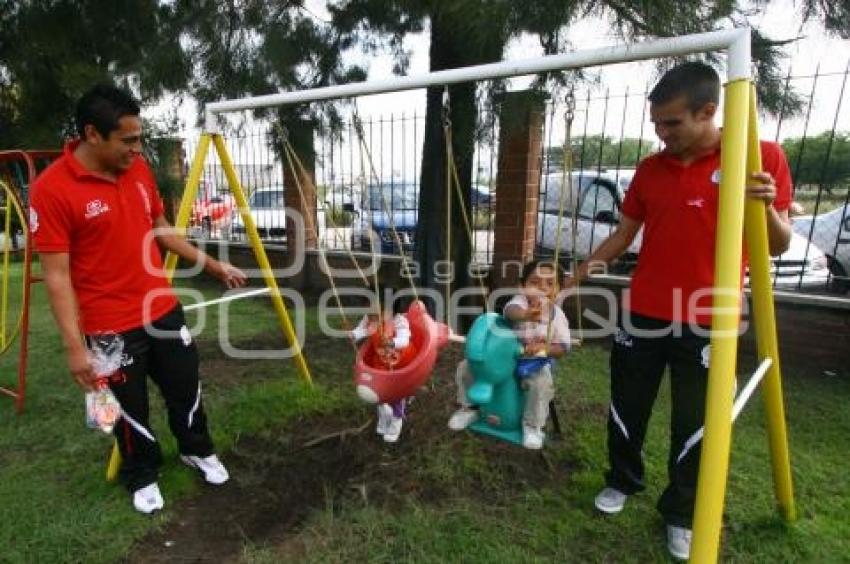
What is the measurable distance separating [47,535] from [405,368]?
1512 mm

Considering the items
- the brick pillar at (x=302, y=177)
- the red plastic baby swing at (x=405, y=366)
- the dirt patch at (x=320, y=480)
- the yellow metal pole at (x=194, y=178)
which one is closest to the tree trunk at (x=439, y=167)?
the brick pillar at (x=302, y=177)

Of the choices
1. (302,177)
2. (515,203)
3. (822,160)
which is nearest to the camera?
(515,203)

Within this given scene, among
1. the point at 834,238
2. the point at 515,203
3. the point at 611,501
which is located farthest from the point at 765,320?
the point at 834,238

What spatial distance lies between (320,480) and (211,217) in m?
7.07

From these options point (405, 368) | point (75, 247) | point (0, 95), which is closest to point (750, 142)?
point (405, 368)

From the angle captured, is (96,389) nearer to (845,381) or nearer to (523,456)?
(523,456)

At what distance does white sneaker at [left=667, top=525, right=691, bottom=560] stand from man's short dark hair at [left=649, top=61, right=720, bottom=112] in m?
1.42

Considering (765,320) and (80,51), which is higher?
(80,51)

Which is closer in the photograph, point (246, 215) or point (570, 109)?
point (570, 109)

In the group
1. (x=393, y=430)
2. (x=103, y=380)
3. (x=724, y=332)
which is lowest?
(x=393, y=430)

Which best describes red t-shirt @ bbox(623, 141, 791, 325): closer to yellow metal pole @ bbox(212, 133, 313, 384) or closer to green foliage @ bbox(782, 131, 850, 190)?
yellow metal pole @ bbox(212, 133, 313, 384)

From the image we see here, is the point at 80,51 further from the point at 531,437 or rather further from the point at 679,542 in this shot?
the point at 679,542

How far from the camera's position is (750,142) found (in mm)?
1578

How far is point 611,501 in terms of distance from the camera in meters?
2.28
